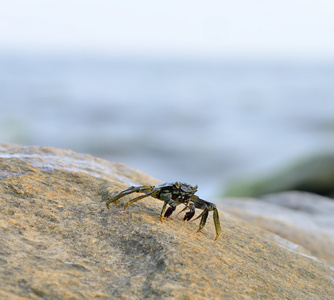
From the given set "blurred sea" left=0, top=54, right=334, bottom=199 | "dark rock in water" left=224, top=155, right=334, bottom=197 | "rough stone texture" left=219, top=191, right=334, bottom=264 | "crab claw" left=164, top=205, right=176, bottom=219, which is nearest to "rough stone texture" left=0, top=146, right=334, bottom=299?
"crab claw" left=164, top=205, right=176, bottom=219

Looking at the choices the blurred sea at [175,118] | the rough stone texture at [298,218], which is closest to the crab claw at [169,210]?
the rough stone texture at [298,218]


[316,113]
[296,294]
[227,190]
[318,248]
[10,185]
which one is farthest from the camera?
[316,113]

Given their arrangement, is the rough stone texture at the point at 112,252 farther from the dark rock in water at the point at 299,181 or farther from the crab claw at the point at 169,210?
the dark rock in water at the point at 299,181

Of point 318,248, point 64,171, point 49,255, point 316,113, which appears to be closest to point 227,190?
point 318,248

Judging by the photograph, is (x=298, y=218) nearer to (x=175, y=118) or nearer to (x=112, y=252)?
(x=112, y=252)

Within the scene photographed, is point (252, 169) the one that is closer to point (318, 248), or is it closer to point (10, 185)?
point (318, 248)

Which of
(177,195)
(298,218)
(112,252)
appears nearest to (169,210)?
(177,195)

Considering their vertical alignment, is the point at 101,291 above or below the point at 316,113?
below
